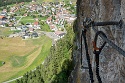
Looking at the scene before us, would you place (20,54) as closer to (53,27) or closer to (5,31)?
(5,31)

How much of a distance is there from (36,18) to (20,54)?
142 feet

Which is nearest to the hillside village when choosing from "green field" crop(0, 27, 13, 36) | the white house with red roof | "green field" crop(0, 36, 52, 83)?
the white house with red roof

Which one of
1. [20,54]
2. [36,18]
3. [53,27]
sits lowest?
[36,18]

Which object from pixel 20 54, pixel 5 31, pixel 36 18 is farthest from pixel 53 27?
pixel 20 54

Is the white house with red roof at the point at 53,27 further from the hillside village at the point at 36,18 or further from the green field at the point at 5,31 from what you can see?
the green field at the point at 5,31

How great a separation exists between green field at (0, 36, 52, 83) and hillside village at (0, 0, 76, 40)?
4.78m

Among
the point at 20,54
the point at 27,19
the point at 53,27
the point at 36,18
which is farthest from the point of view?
the point at 27,19

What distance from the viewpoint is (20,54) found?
58812 millimetres

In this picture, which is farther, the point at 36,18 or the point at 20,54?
the point at 36,18

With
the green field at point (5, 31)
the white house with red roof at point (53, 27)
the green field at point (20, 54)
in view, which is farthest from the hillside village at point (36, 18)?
the green field at point (20, 54)

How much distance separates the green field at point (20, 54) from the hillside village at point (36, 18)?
15.7 ft

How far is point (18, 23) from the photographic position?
94.9m

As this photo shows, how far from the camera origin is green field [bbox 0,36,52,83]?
47.7 m

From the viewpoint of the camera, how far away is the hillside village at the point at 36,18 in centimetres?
8106
